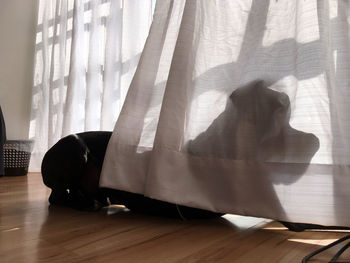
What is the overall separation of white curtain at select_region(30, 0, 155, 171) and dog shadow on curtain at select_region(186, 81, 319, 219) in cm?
129

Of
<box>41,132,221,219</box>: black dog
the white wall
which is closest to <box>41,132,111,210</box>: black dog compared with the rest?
<box>41,132,221,219</box>: black dog

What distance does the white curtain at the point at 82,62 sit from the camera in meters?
2.22

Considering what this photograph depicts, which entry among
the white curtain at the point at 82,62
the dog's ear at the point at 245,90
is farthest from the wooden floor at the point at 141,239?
the white curtain at the point at 82,62

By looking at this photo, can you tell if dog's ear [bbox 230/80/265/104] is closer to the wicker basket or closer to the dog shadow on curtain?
the dog shadow on curtain

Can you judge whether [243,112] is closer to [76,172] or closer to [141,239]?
[141,239]

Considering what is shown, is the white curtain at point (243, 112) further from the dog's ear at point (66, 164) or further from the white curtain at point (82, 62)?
the white curtain at point (82, 62)

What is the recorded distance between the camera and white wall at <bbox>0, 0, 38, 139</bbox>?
9.52 feet

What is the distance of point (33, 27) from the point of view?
306cm

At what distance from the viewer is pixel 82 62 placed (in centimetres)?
254

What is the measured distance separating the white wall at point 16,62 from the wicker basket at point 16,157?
278 millimetres

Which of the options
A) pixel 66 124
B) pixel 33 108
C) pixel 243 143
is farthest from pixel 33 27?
pixel 243 143

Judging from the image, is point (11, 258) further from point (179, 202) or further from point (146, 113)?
point (146, 113)

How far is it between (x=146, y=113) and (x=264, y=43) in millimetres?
478

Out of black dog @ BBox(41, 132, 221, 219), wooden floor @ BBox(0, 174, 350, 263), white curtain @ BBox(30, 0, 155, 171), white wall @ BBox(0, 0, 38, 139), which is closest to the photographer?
wooden floor @ BBox(0, 174, 350, 263)
